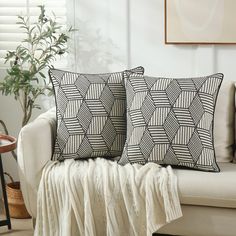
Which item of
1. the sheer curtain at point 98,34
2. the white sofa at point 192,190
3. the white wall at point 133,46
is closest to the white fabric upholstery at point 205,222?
the white sofa at point 192,190

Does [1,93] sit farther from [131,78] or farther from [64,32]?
[131,78]

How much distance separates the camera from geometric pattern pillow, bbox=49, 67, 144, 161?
2.99 m

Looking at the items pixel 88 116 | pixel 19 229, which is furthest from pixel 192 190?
pixel 19 229

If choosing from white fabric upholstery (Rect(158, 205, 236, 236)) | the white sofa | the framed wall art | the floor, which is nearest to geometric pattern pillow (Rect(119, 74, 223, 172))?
the white sofa

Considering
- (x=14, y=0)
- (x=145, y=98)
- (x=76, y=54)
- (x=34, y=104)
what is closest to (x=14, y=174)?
(x=34, y=104)

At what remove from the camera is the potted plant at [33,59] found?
3.46 metres

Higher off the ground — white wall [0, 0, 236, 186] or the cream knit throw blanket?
white wall [0, 0, 236, 186]

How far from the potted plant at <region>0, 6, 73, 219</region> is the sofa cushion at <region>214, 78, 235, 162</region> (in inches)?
42.4

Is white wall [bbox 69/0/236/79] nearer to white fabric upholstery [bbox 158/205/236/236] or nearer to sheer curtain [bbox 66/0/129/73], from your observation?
sheer curtain [bbox 66/0/129/73]

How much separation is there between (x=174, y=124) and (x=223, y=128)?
14.5 inches

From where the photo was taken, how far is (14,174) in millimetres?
3994

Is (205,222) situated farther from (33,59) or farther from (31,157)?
(33,59)

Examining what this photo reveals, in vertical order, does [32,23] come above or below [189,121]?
above

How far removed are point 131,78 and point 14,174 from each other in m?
1.40
